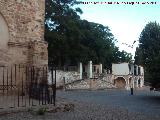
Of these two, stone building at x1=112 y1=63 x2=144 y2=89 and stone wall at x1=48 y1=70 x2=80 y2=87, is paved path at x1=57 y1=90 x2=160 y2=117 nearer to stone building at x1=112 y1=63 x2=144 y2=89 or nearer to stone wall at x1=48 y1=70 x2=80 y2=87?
stone wall at x1=48 y1=70 x2=80 y2=87

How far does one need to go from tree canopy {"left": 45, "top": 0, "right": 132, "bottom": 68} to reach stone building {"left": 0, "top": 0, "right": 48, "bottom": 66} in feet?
105

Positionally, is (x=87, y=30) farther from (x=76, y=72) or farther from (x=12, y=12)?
(x=12, y=12)

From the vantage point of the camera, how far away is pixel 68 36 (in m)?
54.6

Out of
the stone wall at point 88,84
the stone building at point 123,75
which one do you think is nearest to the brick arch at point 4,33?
the stone wall at point 88,84

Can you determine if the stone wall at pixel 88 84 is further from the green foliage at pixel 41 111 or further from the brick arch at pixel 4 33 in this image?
the green foliage at pixel 41 111

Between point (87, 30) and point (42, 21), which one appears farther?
point (87, 30)

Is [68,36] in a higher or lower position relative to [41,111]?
higher

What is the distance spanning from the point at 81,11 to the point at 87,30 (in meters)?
4.43

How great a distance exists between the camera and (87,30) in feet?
199

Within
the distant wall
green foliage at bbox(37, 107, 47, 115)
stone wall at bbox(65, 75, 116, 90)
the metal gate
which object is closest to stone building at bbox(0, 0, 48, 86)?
the metal gate

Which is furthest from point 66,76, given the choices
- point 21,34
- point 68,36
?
point 21,34

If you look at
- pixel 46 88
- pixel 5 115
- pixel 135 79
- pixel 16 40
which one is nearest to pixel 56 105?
pixel 46 88

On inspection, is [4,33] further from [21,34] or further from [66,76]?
[66,76]

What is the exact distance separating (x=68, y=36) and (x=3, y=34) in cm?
3638
